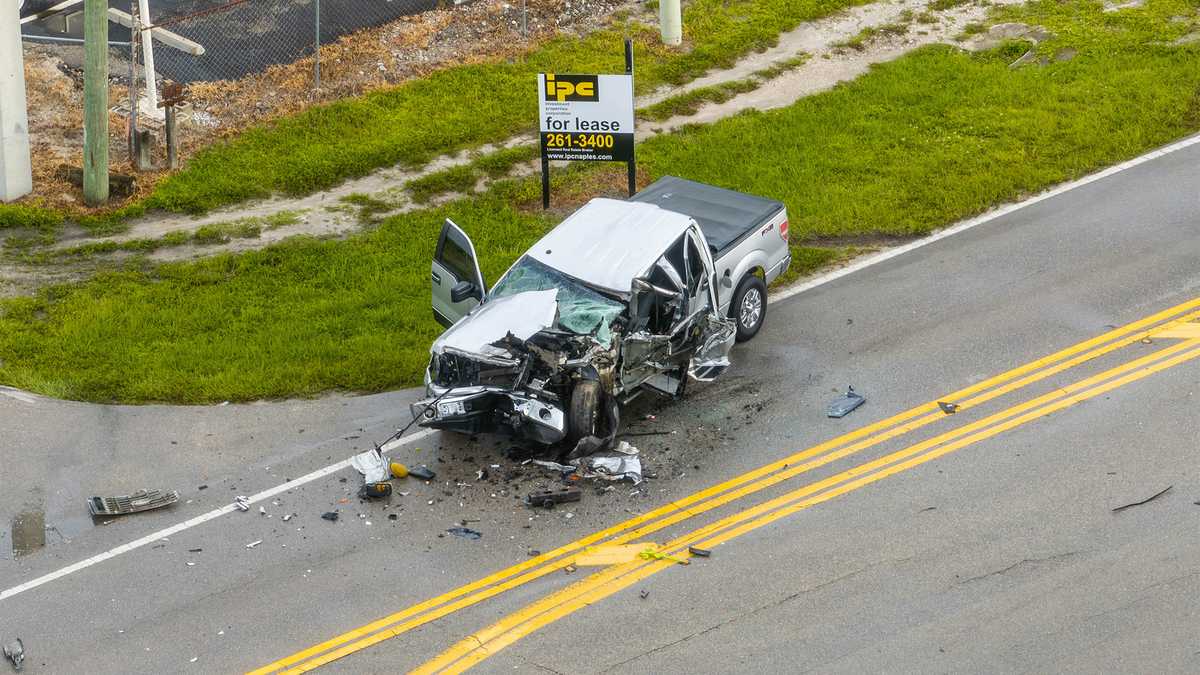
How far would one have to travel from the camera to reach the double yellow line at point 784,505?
9945 millimetres

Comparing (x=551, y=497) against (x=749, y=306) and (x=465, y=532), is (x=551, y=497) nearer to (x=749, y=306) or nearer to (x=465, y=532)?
(x=465, y=532)

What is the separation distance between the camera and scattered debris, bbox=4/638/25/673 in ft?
32.0

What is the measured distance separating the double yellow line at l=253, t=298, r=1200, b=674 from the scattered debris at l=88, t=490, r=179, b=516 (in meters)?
2.69

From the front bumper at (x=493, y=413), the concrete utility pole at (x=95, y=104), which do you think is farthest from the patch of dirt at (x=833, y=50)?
the front bumper at (x=493, y=413)

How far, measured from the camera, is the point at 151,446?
12758 mm

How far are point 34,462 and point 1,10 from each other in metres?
7.12

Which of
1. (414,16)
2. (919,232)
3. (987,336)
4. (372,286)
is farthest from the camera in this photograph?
(414,16)

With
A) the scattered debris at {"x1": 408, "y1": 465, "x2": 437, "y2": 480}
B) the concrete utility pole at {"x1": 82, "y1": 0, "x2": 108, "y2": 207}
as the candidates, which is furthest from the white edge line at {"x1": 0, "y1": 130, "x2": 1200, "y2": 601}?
the concrete utility pole at {"x1": 82, "y1": 0, "x2": 108, "y2": 207}

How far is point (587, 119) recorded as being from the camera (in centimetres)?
1719

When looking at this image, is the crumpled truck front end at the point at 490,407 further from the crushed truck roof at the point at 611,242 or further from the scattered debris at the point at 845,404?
the scattered debris at the point at 845,404

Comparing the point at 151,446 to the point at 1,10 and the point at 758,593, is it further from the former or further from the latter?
the point at 1,10

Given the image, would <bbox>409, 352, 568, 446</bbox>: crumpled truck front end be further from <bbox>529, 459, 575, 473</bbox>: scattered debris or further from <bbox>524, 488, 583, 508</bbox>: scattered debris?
<bbox>524, 488, 583, 508</bbox>: scattered debris

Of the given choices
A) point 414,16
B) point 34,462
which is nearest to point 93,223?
point 34,462

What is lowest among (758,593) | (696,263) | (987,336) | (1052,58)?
(758,593)
